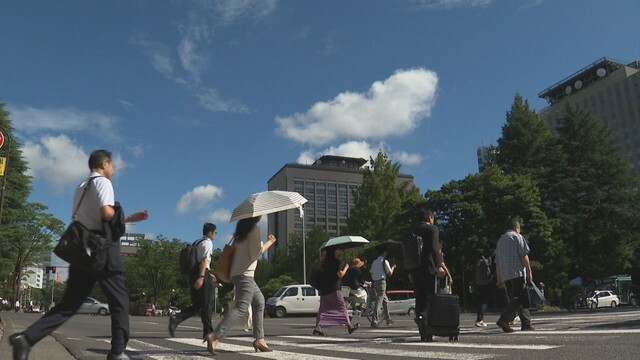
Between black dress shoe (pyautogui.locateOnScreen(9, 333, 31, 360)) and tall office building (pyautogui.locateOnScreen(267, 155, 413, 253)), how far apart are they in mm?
143950

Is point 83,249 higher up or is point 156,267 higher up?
point 156,267

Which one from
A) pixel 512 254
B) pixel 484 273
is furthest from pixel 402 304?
pixel 512 254

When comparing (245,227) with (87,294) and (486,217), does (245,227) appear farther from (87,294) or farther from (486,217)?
(486,217)

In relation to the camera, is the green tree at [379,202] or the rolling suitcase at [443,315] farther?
the green tree at [379,202]

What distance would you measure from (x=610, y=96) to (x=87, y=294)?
135 meters

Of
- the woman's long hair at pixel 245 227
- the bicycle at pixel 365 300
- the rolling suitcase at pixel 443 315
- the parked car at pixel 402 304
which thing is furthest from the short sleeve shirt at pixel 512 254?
the parked car at pixel 402 304

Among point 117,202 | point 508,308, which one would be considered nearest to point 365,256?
point 508,308

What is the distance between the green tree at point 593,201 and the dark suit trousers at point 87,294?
37680mm

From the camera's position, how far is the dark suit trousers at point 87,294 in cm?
433

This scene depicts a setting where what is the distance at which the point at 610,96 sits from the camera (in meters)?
120

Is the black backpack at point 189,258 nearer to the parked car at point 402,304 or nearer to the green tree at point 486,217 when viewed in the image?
the parked car at point 402,304

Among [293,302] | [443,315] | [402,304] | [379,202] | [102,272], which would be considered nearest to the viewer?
[102,272]

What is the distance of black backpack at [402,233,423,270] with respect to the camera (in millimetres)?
7230

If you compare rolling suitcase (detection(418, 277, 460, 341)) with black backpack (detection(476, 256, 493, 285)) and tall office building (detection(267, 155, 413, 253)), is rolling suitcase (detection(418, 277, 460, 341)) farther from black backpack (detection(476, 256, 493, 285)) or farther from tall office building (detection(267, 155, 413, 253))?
tall office building (detection(267, 155, 413, 253))
